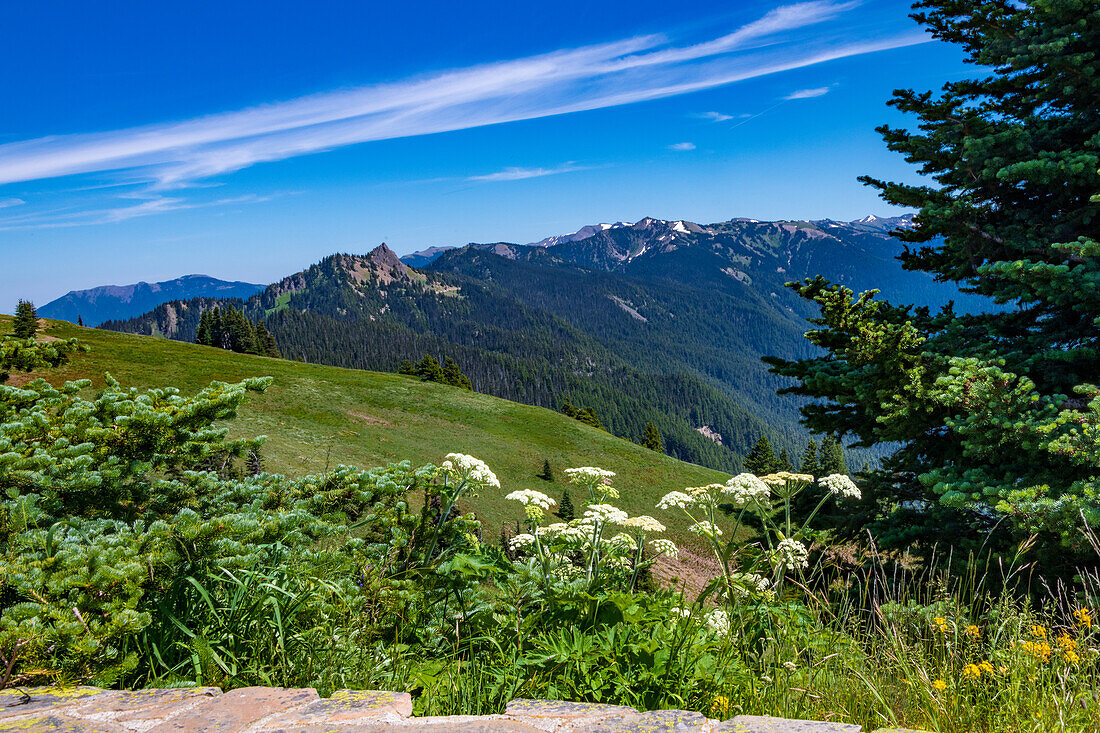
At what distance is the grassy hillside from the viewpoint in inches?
1667

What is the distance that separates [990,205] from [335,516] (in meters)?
10.5

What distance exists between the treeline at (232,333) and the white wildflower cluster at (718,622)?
337 feet

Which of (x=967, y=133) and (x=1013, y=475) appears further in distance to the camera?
(x=967, y=133)

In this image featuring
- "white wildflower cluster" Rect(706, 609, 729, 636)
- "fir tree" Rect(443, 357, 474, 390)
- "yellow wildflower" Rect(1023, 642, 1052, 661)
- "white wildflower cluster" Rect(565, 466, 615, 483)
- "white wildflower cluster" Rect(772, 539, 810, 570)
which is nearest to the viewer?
"yellow wildflower" Rect(1023, 642, 1052, 661)

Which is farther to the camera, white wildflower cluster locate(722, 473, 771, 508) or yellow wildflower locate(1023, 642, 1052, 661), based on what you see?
white wildflower cluster locate(722, 473, 771, 508)

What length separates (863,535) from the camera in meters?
9.27

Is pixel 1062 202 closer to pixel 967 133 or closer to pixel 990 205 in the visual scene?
pixel 990 205

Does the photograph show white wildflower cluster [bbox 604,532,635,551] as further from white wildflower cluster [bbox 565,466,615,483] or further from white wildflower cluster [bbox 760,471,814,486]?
white wildflower cluster [bbox 760,471,814,486]

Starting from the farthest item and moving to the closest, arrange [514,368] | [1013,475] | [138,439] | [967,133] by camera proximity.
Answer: [514,368], [967,133], [1013,475], [138,439]

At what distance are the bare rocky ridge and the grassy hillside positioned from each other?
30.5 meters

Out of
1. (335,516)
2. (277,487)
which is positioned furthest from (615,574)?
(277,487)

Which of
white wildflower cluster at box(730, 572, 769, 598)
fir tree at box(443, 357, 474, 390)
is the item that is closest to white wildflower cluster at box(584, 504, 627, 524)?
white wildflower cluster at box(730, 572, 769, 598)

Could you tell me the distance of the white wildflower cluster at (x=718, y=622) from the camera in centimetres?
339

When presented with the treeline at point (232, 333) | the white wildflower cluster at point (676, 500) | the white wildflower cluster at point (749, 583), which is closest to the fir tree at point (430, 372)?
the treeline at point (232, 333)
